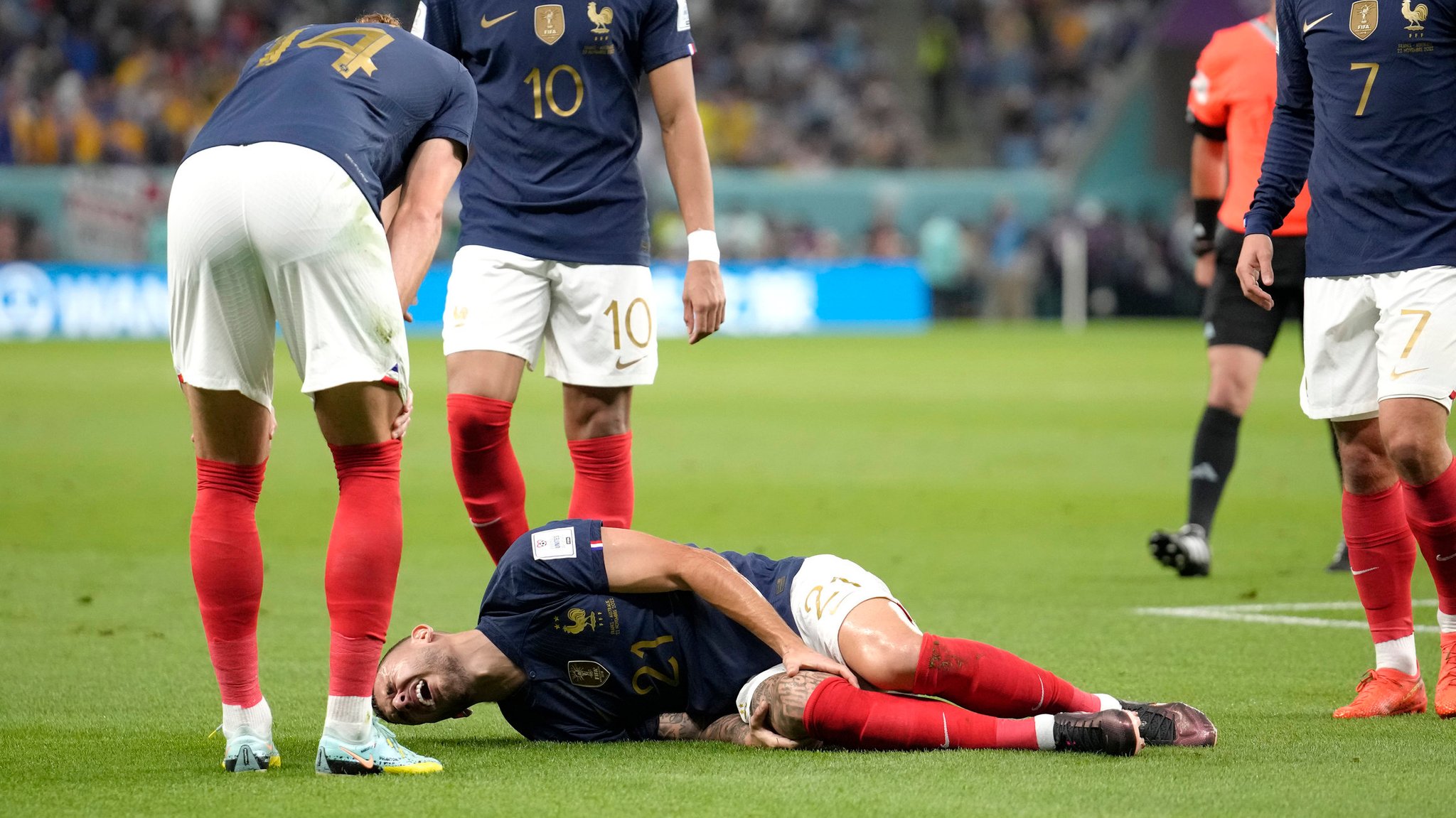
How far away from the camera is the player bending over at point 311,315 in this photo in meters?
3.86

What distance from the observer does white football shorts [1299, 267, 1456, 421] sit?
4.57 m

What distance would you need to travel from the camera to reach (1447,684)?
4680mm

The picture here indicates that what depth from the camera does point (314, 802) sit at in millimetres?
3678

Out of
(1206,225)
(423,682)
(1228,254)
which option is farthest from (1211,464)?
(423,682)

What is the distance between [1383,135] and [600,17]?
239 centimetres

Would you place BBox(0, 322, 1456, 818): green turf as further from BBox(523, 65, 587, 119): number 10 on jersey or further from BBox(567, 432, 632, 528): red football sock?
BBox(523, 65, 587, 119): number 10 on jersey

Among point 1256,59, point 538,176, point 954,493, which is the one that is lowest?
point 954,493

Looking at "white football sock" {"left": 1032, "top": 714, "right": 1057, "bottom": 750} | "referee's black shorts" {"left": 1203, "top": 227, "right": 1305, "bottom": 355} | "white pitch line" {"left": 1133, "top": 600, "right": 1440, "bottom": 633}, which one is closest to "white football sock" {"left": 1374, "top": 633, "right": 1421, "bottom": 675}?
"white football sock" {"left": 1032, "top": 714, "right": 1057, "bottom": 750}

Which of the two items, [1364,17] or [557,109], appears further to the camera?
[557,109]

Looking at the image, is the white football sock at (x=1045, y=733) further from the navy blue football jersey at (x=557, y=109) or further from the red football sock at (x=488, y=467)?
the navy blue football jersey at (x=557, y=109)

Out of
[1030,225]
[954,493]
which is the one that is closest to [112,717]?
[954,493]

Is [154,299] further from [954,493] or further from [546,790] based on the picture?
[546,790]

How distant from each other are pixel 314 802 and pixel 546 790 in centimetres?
48

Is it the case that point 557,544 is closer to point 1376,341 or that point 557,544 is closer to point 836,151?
point 1376,341
